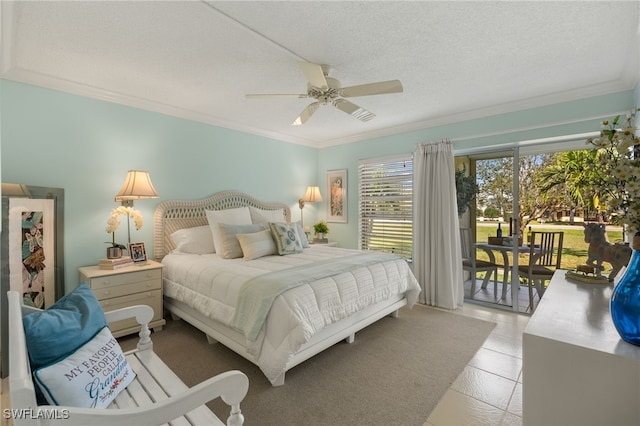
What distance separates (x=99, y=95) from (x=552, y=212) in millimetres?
6116

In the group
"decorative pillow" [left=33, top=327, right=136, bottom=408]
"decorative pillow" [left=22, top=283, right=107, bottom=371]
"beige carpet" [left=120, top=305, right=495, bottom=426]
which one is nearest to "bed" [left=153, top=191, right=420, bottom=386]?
"beige carpet" [left=120, top=305, right=495, bottom=426]

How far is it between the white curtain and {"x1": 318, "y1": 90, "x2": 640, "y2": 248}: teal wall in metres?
0.25

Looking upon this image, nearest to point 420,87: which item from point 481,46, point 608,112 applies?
point 481,46

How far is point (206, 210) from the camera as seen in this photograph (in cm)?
374

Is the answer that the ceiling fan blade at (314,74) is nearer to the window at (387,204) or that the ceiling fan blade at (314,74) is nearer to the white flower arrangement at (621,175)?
the white flower arrangement at (621,175)

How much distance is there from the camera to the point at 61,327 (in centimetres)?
116

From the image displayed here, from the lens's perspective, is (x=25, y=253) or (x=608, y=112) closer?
(x=25, y=253)

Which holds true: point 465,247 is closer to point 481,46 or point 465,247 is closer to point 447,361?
point 447,361

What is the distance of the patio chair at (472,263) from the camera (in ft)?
13.2

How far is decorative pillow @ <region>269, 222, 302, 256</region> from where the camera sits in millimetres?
3373

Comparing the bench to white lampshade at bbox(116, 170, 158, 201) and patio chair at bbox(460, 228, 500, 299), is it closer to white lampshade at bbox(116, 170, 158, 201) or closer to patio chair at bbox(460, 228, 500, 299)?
white lampshade at bbox(116, 170, 158, 201)

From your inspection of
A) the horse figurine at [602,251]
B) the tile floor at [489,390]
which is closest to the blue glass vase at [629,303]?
the horse figurine at [602,251]

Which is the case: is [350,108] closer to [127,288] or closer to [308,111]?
[308,111]

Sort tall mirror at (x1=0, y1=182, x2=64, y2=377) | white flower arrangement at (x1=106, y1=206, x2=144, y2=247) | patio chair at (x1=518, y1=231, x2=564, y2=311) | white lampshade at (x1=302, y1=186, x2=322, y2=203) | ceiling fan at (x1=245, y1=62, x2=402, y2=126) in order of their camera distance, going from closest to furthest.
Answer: ceiling fan at (x1=245, y1=62, x2=402, y2=126) < tall mirror at (x1=0, y1=182, x2=64, y2=377) < white flower arrangement at (x1=106, y1=206, x2=144, y2=247) < patio chair at (x1=518, y1=231, x2=564, y2=311) < white lampshade at (x1=302, y1=186, x2=322, y2=203)
